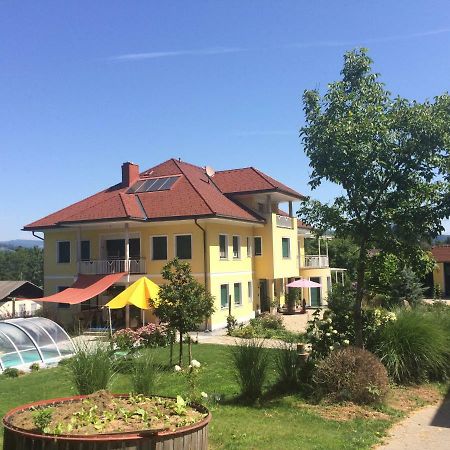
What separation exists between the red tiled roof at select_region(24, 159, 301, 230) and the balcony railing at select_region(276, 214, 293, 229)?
1836 millimetres

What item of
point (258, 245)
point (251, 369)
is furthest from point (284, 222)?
point (251, 369)

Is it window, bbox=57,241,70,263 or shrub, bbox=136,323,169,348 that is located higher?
window, bbox=57,241,70,263

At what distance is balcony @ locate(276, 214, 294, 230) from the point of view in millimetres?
31889

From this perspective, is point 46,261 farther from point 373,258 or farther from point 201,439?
point 201,439

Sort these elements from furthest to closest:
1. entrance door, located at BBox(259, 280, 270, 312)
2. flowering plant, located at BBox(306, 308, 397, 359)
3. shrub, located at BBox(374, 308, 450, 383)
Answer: entrance door, located at BBox(259, 280, 270, 312)
shrub, located at BBox(374, 308, 450, 383)
flowering plant, located at BBox(306, 308, 397, 359)

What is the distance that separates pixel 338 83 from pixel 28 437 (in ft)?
32.3

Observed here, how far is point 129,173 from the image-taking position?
31203mm

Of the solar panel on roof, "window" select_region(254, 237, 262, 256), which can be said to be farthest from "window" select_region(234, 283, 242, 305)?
the solar panel on roof

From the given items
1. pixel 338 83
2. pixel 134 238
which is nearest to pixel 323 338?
pixel 338 83

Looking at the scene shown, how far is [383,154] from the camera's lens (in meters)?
11.0

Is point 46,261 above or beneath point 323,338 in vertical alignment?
above

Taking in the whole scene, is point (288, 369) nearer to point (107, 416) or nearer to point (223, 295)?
point (107, 416)

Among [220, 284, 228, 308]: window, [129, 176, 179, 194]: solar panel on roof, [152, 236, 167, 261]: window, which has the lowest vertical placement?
[220, 284, 228, 308]: window

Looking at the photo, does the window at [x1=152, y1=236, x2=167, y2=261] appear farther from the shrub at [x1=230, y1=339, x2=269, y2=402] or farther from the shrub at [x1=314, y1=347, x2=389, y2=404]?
the shrub at [x1=314, y1=347, x2=389, y2=404]
